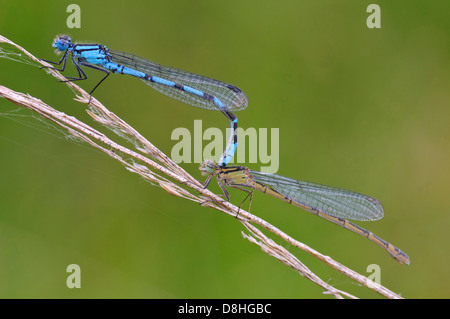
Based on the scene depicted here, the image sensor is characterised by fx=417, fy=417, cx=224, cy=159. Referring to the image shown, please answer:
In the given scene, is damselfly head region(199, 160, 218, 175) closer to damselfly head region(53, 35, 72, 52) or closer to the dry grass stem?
the dry grass stem

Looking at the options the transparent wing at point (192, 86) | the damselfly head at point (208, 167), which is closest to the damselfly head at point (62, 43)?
the transparent wing at point (192, 86)

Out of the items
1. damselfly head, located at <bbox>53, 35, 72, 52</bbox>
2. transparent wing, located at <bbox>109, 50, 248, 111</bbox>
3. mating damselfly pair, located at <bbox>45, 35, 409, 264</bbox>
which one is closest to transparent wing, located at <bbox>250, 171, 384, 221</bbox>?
mating damselfly pair, located at <bbox>45, 35, 409, 264</bbox>

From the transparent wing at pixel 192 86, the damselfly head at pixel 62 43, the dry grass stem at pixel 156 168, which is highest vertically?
the damselfly head at pixel 62 43

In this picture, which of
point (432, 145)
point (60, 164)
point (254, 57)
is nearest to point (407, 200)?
point (432, 145)

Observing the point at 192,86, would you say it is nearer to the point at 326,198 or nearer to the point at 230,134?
the point at 230,134

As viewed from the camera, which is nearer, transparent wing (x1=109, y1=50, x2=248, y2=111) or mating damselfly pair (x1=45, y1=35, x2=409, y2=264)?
mating damselfly pair (x1=45, y1=35, x2=409, y2=264)

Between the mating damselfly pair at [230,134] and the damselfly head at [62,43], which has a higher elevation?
the damselfly head at [62,43]

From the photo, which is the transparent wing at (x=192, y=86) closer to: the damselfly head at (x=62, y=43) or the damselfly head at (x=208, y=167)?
the damselfly head at (x=62, y=43)
